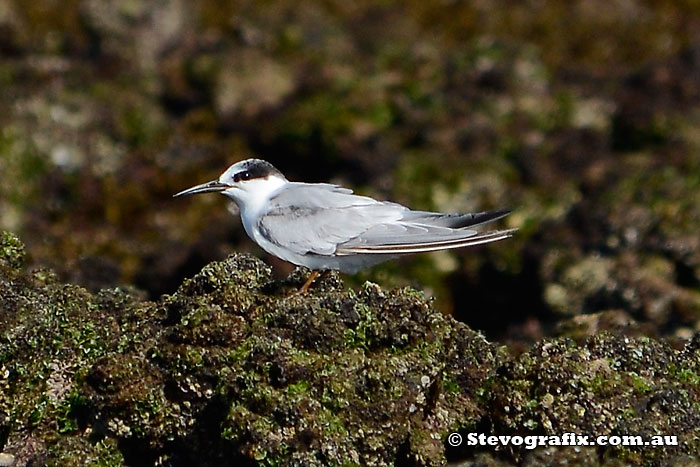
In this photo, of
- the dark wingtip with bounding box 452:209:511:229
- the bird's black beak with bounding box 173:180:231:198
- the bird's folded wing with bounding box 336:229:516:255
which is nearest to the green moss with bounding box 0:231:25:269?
the bird's black beak with bounding box 173:180:231:198

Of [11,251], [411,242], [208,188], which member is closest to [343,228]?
[411,242]

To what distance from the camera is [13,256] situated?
731cm

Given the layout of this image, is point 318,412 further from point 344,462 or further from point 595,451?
point 595,451

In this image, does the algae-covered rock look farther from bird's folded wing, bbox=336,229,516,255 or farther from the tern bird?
the tern bird

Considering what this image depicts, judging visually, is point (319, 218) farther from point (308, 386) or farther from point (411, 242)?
point (308, 386)

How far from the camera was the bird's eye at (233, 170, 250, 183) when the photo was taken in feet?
26.3

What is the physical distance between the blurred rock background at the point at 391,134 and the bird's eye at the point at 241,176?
163cm

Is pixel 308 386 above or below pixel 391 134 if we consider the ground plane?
below

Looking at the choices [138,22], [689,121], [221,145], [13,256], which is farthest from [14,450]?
[138,22]

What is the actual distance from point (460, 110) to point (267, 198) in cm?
749

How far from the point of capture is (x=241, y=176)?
8.04 m

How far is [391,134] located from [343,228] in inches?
275

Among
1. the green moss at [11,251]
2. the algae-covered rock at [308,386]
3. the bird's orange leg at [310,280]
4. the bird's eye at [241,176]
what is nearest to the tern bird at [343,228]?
the bird's eye at [241,176]

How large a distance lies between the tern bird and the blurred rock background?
166cm
